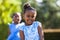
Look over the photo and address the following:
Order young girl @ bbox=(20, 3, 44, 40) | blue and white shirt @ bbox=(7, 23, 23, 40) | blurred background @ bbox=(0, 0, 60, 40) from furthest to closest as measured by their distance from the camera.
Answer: blurred background @ bbox=(0, 0, 60, 40), blue and white shirt @ bbox=(7, 23, 23, 40), young girl @ bbox=(20, 3, 44, 40)

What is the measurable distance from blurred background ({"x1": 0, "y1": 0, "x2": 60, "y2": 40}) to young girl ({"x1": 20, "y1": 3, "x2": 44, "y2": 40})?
42.5 inches

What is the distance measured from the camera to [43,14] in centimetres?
455

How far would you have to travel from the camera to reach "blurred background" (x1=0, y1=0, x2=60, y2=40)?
3.80 metres

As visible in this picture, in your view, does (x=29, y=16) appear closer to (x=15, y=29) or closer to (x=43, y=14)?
(x=15, y=29)

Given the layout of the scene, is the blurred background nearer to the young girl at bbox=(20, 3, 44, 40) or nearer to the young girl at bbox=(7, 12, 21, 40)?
the young girl at bbox=(7, 12, 21, 40)

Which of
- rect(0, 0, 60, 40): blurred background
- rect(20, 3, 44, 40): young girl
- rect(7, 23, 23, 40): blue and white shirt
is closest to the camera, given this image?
rect(20, 3, 44, 40): young girl

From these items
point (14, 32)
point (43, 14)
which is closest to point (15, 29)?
point (14, 32)

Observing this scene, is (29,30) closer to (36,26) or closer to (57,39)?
(36,26)

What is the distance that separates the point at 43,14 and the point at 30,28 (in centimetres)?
231

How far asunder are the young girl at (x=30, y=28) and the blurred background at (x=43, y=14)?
108cm

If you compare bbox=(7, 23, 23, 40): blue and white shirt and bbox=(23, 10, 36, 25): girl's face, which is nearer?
bbox=(23, 10, 36, 25): girl's face

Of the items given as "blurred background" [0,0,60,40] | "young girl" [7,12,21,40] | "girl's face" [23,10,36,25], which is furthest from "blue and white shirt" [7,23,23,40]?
"blurred background" [0,0,60,40]

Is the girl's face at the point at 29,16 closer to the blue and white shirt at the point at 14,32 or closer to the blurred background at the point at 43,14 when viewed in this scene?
the blue and white shirt at the point at 14,32

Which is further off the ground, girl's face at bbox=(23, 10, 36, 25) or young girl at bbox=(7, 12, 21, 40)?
girl's face at bbox=(23, 10, 36, 25)
